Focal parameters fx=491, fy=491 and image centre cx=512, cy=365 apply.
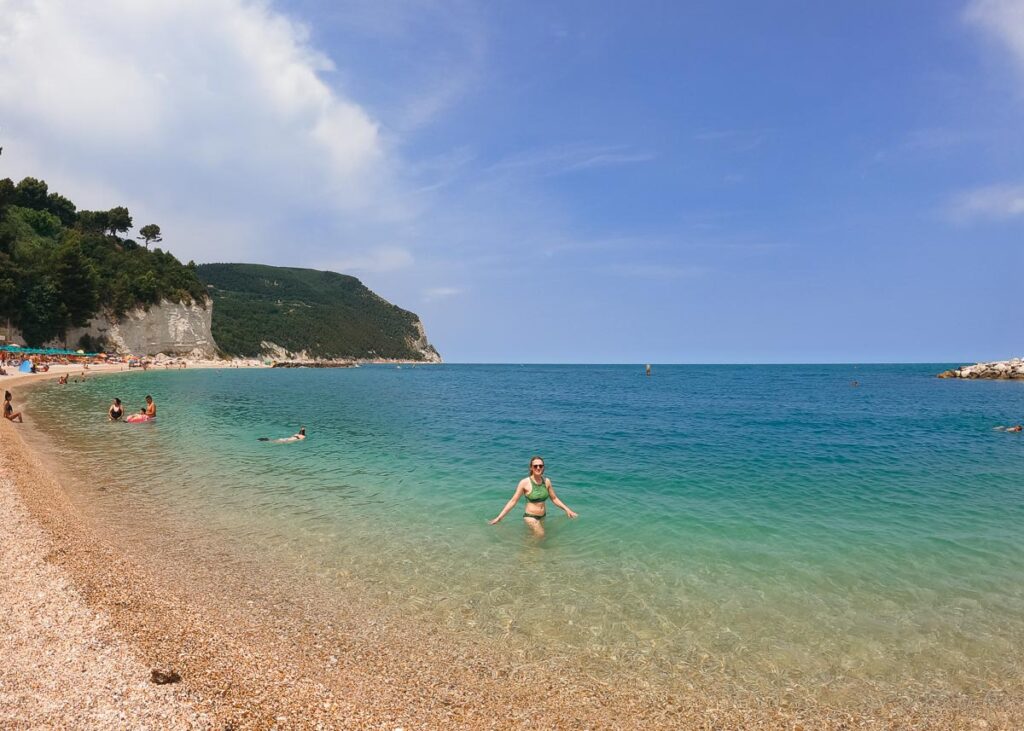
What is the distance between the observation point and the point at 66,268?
7794cm

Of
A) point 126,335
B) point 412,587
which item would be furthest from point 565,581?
point 126,335

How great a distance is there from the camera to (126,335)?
98.6 metres

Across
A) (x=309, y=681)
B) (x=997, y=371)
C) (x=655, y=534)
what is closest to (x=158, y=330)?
(x=655, y=534)

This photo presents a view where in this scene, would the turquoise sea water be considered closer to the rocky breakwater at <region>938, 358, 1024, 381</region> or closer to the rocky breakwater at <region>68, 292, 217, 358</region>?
the rocky breakwater at <region>938, 358, 1024, 381</region>

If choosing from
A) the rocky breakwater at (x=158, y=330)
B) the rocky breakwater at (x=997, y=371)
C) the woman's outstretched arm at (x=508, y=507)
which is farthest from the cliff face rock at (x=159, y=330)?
the rocky breakwater at (x=997, y=371)

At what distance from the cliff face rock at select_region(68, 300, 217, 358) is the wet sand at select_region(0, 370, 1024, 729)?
11021cm

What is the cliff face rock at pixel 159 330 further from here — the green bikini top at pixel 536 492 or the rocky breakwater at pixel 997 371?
the rocky breakwater at pixel 997 371

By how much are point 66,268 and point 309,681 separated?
101454 millimetres

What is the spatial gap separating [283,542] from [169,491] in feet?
20.1

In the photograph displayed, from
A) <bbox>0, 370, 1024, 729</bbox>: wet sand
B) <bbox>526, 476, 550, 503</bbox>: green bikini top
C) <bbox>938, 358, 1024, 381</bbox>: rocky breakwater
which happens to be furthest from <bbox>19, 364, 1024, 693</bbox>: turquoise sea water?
<bbox>938, 358, 1024, 381</bbox>: rocky breakwater

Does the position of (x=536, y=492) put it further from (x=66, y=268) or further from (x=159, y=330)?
(x=159, y=330)

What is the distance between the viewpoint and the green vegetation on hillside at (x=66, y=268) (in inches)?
3014

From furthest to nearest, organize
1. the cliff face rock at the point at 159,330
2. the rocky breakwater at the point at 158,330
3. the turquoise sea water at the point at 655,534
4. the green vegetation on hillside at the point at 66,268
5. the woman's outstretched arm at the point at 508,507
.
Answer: the cliff face rock at the point at 159,330 < the rocky breakwater at the point at 158,330 < the green vegetation on hillside at the point at 66,268 < the woman's outstretched arm at the point at 508,507 < the turquoise sea water at the point at 655,534

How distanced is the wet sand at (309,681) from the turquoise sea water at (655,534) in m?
0.43
